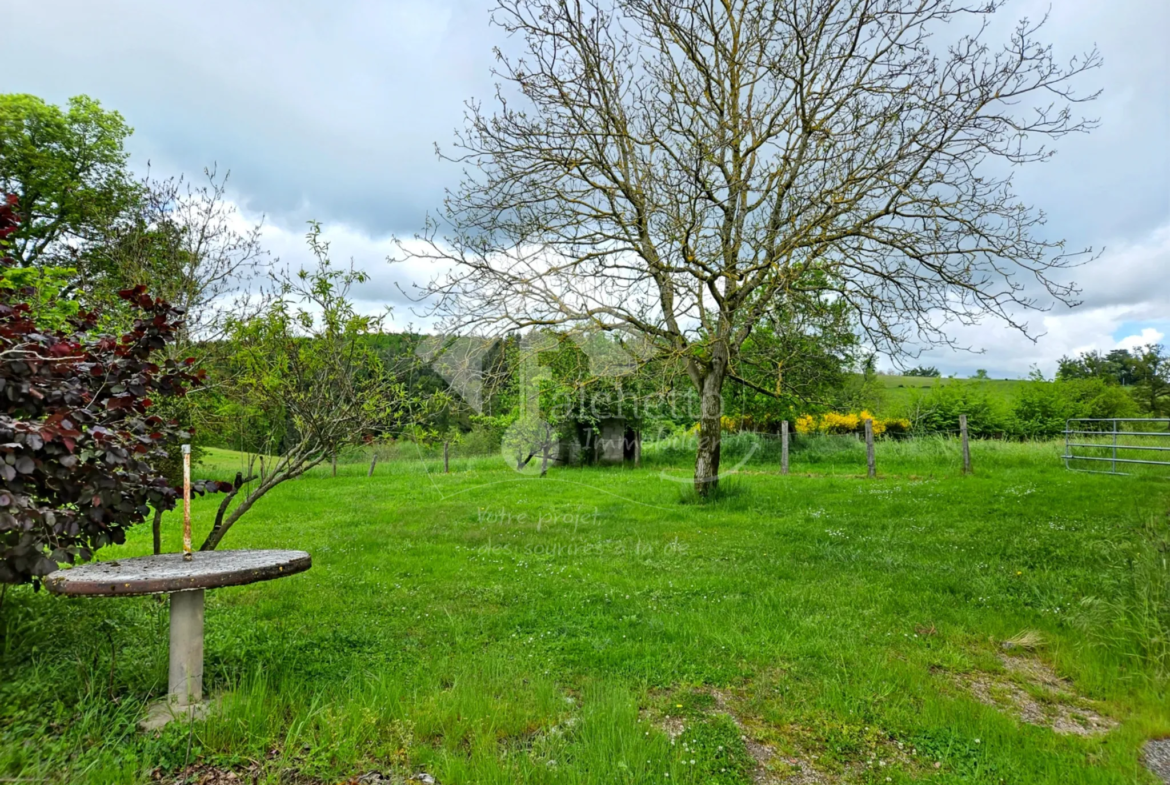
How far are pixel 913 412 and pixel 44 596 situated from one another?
104ft

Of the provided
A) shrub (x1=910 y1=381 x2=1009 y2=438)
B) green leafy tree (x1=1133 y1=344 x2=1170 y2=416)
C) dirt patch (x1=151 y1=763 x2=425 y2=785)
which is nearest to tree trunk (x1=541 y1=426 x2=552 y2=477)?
dirt patch (x1=151 y1=763 x2=425 y2=785)

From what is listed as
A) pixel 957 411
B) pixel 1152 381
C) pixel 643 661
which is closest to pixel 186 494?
pixel 643 661

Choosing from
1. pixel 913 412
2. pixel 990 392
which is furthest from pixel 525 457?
pixel 990 392

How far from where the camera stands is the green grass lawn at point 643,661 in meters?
2.87

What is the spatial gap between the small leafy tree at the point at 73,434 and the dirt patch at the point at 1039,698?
5427mm

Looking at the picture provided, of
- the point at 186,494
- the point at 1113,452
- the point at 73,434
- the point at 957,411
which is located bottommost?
the point at 1113,452

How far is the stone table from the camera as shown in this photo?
284 centimetres

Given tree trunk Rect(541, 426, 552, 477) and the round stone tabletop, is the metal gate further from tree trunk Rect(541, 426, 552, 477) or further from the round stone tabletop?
the round stone tabletop

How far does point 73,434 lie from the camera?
2799mm

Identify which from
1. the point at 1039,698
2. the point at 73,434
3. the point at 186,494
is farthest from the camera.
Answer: the point at 1039,698

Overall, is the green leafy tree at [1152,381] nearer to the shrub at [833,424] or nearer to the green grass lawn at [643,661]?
the shrub at [833,424]

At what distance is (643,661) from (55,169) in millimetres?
25131

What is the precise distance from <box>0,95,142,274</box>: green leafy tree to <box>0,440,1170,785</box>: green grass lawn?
16929 millimetres

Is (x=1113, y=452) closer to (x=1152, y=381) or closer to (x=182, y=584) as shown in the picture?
(x=182, y=584)
